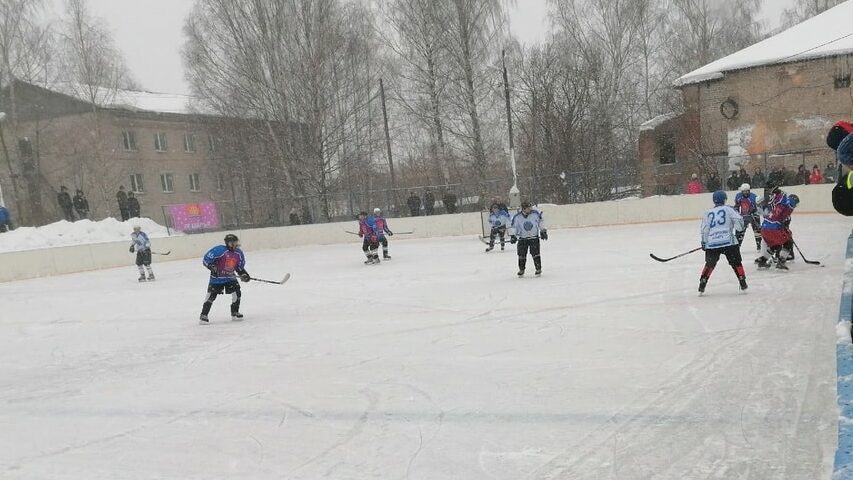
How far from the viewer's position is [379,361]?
6.24 metres

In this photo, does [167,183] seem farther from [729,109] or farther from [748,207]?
[748,207]

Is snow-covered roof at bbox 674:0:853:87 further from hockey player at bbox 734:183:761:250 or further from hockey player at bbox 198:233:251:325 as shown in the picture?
hockey player at bbox 198:233:251:325

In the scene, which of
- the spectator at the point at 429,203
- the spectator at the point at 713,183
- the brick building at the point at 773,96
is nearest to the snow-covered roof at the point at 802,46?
the brick building at the point at 773,96

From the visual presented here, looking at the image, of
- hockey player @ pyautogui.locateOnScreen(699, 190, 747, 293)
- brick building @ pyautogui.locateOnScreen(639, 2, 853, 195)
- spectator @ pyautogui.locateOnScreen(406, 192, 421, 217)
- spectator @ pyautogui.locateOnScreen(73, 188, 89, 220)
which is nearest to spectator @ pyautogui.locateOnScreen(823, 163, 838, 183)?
brick building @ pyautogui.locateOnScreen(639, 2, 853, 195)

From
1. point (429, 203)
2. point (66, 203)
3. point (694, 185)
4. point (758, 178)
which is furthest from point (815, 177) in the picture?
point (66, 203)

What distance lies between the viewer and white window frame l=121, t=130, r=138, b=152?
3284 cm

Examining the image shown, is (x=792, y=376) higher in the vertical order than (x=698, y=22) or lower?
lower

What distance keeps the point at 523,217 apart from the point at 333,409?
6.89 meters

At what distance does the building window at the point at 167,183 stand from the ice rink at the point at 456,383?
24.9 meters

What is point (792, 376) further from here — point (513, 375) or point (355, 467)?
point (355, 467)

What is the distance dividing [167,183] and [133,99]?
468 centimetres

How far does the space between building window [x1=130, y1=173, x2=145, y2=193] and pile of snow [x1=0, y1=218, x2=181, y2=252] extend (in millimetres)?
9724

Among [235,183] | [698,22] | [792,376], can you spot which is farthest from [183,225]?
[698,22]

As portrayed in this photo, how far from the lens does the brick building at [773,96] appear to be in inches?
947
